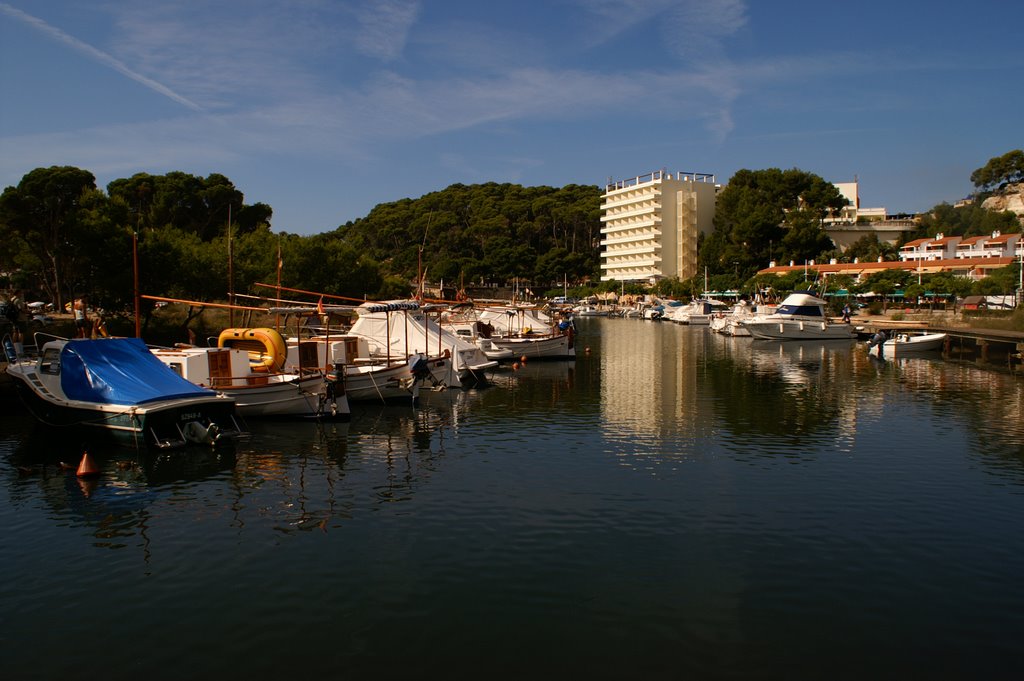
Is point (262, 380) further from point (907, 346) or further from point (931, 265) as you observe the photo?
point (931, 265)

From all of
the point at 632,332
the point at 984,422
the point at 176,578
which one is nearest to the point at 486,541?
the point at 176,578

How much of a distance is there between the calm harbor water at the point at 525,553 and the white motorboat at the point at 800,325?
4441cm

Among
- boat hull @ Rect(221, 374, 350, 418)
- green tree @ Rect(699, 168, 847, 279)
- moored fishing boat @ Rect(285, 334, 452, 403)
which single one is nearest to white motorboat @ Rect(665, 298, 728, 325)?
green tree @ Rect(699, 168, 847, 279)

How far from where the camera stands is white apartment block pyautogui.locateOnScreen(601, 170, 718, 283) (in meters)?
158

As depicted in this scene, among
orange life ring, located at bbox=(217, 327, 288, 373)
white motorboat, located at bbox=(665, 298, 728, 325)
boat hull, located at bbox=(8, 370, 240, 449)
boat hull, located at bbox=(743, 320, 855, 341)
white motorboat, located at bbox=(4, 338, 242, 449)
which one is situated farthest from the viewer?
white motorboat, located at bbox=(665, 298, 728, 325)

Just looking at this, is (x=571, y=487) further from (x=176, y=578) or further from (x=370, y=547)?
(x=176, y=578)

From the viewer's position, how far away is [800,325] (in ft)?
243

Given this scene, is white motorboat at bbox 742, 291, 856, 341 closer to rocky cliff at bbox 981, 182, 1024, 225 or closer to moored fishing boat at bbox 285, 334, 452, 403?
moored fishing boat at bbox 285, 334, 452, 403

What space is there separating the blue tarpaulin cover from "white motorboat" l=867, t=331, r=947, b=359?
50.9 m

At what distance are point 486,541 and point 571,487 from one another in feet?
16.3

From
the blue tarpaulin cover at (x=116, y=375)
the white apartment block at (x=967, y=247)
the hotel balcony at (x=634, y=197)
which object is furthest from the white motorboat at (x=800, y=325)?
the hotel balcony at (x=634, y=197)

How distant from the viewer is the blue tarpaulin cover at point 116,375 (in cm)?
2559

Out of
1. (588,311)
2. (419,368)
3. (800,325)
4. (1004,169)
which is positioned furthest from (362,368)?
(1004,169)

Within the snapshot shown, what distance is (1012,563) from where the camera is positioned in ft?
51.7
